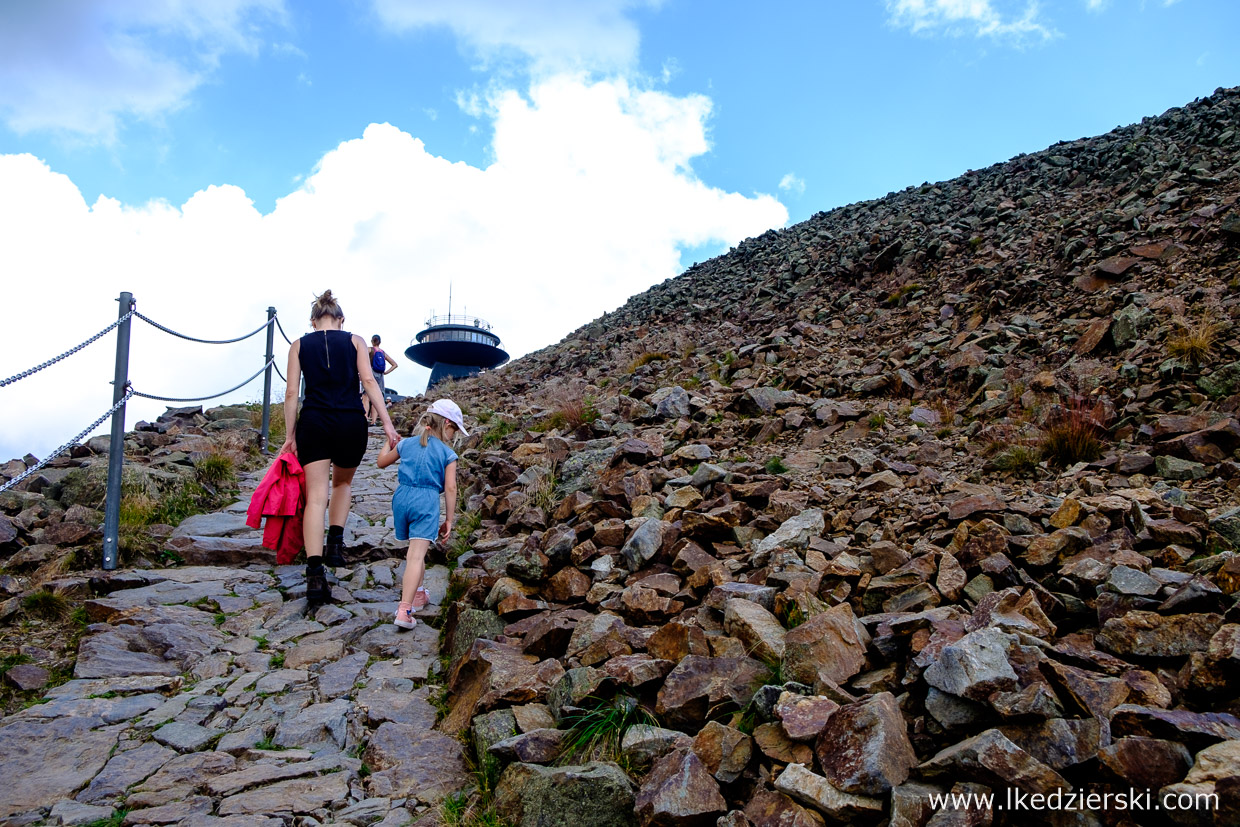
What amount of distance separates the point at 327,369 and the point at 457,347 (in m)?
34.9

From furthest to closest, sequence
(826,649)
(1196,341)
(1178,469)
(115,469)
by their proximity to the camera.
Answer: (1196,341) → (115,469) → (1178,469) → (826,649)

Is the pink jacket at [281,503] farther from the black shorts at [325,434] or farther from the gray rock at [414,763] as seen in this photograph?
the gray rock at [414,763]

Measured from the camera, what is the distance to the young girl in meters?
5.02

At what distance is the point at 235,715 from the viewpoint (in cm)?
391

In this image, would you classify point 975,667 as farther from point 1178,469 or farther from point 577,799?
point 1178,469

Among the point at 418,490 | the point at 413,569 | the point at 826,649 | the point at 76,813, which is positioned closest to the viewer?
the point at 76,813

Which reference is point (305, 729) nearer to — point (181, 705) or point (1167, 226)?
point (181, 705)

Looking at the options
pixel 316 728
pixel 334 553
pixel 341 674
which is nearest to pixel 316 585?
pixel 334 553

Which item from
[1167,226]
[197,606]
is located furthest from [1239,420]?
[197,606]

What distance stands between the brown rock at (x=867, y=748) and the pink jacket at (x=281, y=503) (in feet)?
13.3

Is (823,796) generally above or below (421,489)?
below

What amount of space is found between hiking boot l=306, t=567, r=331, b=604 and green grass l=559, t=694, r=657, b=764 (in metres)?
2.65

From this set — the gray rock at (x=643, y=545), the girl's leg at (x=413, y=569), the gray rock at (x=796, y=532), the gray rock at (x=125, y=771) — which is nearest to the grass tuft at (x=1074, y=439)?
the gray rock at (x=796, y=532)

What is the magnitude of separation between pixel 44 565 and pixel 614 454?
175 inches
